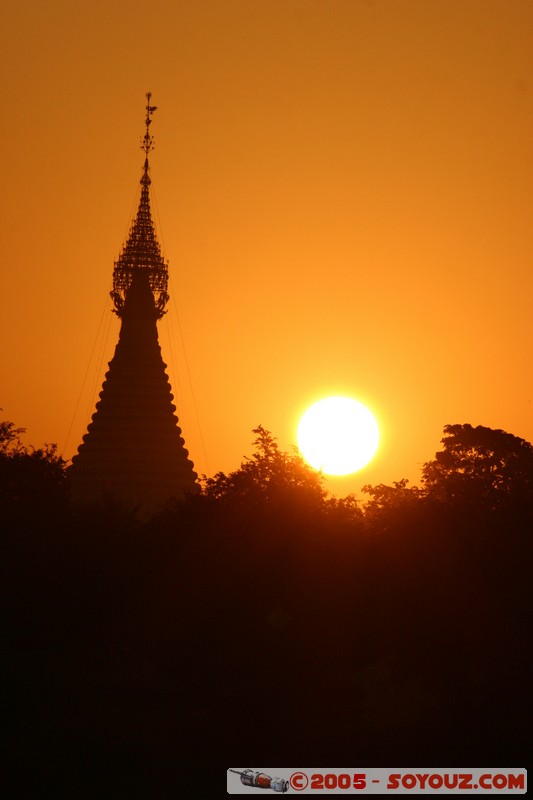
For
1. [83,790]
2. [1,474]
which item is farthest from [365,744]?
[1,474]

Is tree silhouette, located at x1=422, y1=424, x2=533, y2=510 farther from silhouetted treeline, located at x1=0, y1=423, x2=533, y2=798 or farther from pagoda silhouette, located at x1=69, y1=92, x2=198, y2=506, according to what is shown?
pagoda silhouette, located at x1=69, y1=92, x2=198, y2=506

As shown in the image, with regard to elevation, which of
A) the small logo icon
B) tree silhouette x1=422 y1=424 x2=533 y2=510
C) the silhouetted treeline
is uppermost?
tree silhouette x1=422 y1=424 x2=533 y2=510

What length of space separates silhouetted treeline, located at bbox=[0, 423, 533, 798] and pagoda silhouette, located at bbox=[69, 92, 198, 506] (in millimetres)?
36379

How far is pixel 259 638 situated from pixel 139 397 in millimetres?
52709

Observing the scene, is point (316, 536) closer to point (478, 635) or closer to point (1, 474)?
point (478, 635)

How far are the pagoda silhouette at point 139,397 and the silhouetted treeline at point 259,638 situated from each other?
36379 mm

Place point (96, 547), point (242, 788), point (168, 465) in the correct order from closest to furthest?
1. point (242, 788)
2. point (96, 547)
3. point (168, 465)

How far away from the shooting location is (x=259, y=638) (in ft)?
173

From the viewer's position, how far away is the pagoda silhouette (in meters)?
102

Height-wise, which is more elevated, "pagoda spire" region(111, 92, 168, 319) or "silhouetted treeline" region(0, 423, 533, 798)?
"pagoda spire" region(111, 92, 168, 319)

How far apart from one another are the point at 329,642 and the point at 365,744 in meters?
5.75

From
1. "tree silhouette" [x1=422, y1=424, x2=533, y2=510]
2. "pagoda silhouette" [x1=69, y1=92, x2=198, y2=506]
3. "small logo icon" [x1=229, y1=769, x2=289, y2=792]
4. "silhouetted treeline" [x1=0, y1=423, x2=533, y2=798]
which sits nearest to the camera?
"small logo icon" [x1=229, y1=769, x2=289, y2=792]

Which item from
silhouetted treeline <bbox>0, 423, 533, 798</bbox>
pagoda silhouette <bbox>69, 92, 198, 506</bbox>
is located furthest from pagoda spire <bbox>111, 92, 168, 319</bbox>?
silhouetted treeline <bbox>0, 423, 533, 798</bbox>

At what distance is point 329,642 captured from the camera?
173 feet
